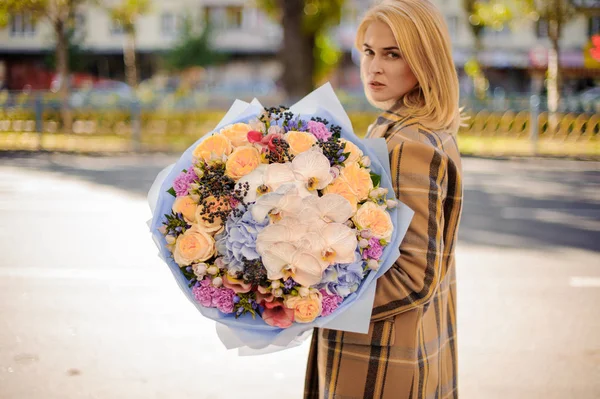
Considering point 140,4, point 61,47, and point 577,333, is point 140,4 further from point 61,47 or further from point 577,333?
point 577,333

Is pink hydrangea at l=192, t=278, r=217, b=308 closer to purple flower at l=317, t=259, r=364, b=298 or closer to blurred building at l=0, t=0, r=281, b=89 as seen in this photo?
purple flower at l=317, t=259, r=364, b=298

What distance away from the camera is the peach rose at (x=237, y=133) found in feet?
5.75

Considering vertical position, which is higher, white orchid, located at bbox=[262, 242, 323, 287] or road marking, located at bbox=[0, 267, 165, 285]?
white orchid, located at bbox=[262, 242, 323, 287]

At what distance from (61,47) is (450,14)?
105 feet

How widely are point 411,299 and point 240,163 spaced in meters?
0.55

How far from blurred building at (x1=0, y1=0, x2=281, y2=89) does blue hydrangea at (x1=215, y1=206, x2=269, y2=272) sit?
152 feet

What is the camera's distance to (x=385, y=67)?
6.42 ft

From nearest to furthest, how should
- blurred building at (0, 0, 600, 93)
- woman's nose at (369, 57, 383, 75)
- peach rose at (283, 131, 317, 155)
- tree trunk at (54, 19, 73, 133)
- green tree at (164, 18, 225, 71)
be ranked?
peach rose at (283, 131, 317, 155)
woman's nose at (369, 57, 383, 75)
tree trunk at (54, 19, 73, 133)
green tree at (164, 18, 225, 71)
blurred building at (0, 0, 600, 93)

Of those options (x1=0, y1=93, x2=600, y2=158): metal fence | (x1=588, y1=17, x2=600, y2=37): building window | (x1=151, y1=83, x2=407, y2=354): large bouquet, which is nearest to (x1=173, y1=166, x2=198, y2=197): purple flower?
(x1=151, y1=83, x2=407, y2=354): large bouquet

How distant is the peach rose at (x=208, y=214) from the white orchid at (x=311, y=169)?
0.19m

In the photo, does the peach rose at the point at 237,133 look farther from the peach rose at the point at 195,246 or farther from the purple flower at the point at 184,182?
the peach rose at the point at 195,246

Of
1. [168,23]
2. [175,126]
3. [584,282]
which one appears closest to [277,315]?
[584,282]

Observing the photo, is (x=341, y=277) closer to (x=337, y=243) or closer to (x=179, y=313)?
(x=337, y=243)

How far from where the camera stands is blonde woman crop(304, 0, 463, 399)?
1765 mm
